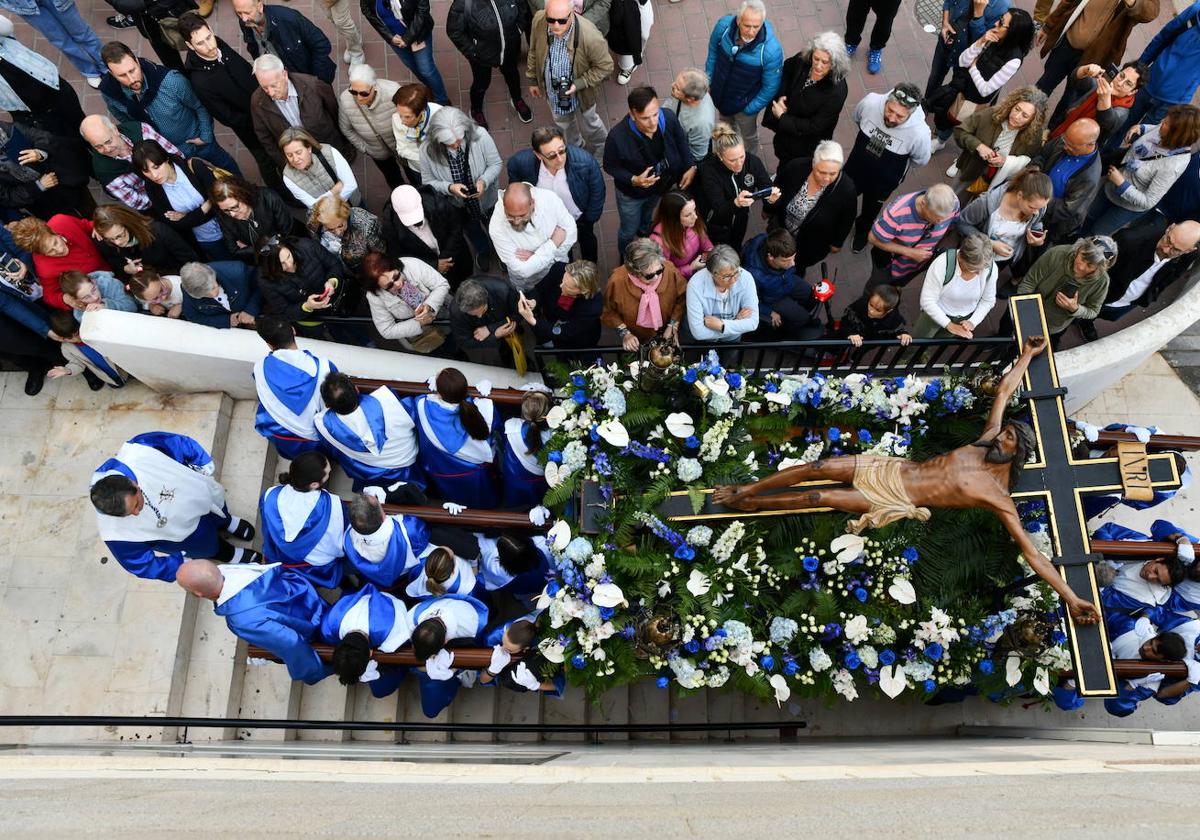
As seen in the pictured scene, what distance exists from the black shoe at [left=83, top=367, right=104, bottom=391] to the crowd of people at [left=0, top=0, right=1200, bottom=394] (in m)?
0.02

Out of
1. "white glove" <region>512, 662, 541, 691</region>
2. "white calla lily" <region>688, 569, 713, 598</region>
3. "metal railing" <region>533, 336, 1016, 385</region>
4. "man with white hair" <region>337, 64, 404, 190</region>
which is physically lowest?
"white glove" <region>512, 662, 541, 691</region>

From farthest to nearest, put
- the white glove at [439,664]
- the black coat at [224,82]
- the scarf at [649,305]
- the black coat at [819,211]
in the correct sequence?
the black coat at [224,82] → the black coat at [819,211] → the scarf at [649,305] → the white glove at [439,664]

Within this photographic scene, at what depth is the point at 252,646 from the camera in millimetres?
4828

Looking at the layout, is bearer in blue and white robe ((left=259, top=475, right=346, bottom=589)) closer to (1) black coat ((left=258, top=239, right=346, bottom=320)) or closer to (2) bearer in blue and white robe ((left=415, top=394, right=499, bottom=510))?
(2) bearer in blue and white robe ((left=415, top=394, right=499, bottom=510))

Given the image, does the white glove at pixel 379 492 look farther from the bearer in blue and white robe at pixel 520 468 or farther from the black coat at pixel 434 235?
the black coat at pixel 434 235

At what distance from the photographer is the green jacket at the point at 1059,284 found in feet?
18.2

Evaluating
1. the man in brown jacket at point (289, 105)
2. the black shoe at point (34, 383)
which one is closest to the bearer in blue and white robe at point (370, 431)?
the man in brown jacket at point (289, 105)

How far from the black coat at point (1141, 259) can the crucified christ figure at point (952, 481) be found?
3.16 metres

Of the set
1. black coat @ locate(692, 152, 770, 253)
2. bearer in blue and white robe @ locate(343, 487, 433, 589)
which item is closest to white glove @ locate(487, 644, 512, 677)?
bearer in blue and white robe @ locate(343, 487, 433, 589)

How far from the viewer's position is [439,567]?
→ 483cm

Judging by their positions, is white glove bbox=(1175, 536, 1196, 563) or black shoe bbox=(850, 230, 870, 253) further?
black shoe bbox=(850, 230, 870, 253)

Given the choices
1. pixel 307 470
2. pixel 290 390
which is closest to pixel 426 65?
pixel 290 390

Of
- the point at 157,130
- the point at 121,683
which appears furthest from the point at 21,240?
the point at 121,683

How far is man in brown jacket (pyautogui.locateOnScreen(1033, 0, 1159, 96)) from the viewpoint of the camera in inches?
266
